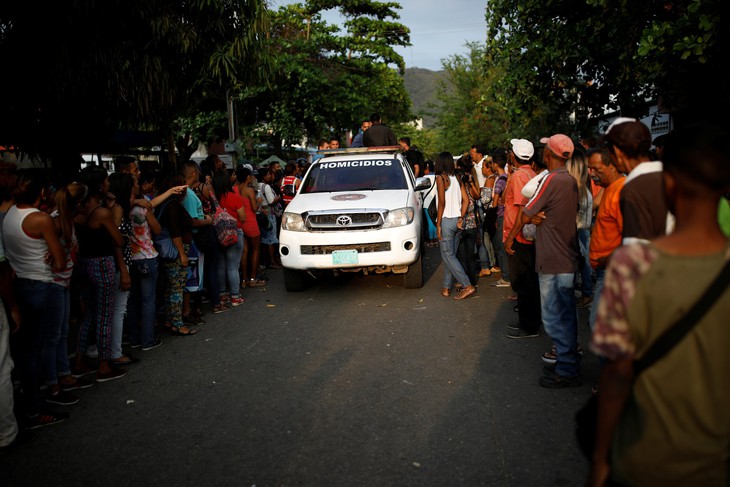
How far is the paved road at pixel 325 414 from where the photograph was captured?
12.3ft

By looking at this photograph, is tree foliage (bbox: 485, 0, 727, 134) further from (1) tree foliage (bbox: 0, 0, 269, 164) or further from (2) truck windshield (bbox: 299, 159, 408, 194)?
(1) tree foliage (bbox: 0, 0, 269, 164)

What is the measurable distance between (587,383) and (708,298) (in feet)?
11.9

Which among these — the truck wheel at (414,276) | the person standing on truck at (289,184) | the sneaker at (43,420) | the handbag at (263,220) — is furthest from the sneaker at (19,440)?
the person standing on truck at (289,184)

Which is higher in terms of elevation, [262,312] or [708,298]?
[708,298]

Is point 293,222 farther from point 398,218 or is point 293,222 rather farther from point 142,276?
point 142,276

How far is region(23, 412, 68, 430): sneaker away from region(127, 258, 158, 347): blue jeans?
179 centimetres

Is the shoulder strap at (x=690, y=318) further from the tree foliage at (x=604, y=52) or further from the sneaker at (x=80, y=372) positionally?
the tree foliage at (x=604, y=52)

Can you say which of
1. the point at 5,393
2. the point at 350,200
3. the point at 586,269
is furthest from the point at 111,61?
the point at 586,269

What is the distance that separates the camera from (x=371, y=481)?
359 cm

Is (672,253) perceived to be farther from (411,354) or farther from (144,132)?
(144,132)

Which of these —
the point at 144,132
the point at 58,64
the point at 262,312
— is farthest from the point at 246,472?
the point at 144,132

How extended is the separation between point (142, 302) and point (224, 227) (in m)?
1.88

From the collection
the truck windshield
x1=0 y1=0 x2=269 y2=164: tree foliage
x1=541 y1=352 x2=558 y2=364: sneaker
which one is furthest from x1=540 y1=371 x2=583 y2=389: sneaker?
x1=0 y1=0 x2=269 y2=164: tree foliage

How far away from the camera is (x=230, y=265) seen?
831 centimetres
